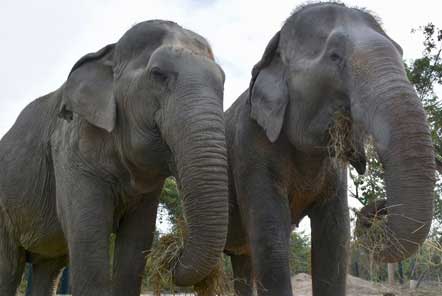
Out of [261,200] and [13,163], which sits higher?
[13,163]

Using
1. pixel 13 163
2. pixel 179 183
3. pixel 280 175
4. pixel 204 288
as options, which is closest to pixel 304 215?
pixel 280 175

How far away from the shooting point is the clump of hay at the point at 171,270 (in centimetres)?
445

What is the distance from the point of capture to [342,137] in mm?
4422

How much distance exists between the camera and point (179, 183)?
4332 millimetres

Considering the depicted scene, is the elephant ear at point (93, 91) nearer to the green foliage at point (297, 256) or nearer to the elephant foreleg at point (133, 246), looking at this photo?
the elephant foreleg at point (133, 246)

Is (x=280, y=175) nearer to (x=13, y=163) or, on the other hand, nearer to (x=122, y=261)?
(x=122, y=261)

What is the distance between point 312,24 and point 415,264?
6.04ft

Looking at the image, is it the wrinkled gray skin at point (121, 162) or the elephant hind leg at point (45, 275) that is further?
the elephant hind leg at point (45, 275)

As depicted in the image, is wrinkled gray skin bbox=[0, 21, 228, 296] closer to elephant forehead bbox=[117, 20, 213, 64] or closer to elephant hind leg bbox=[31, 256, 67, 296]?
elephant forehead bbox=[117, 20, 213, 64]

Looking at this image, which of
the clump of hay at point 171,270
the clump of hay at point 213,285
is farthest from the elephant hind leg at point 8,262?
the clump of hay at point 213,285

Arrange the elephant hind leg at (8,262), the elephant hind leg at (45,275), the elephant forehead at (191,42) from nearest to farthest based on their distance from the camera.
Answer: the elephant forehead at (191,42), the elephant hind leg at (8,262), the elephant hind leg at (45,275)

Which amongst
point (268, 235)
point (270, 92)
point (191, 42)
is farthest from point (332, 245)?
point (191, 42)

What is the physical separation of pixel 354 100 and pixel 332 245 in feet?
4.95

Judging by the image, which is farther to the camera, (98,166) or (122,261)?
(122,261)
